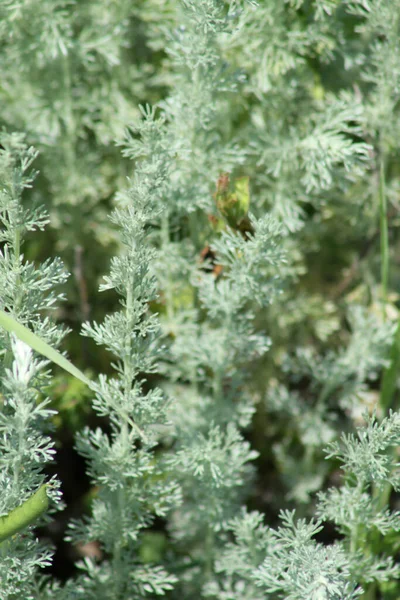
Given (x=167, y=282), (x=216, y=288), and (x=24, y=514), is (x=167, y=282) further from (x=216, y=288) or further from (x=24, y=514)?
(x=24, y=514)

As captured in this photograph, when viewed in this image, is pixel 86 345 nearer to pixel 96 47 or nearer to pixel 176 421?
pixel 176 421

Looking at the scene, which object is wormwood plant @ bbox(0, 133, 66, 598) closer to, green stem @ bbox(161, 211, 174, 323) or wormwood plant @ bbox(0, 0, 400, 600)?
wormwood plant @ bbox(0, 0, 400, 600)

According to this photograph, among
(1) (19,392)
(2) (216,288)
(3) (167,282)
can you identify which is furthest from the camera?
(3) (167,282)

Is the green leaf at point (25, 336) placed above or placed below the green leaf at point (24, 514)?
above

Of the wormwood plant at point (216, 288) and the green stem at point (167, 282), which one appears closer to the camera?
the wormwood plant at point (216, 288)

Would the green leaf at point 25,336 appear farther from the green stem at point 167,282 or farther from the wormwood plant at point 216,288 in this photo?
the green stem at point 167,282

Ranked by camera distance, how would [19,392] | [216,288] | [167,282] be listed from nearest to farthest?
[19,392], [216,288], [167,282]

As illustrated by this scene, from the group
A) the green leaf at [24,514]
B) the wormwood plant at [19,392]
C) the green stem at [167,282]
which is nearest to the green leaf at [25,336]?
the wormwood plant at [19,392]

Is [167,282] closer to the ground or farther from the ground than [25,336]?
closer to the ground

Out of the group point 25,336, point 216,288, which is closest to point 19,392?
point 25,336
